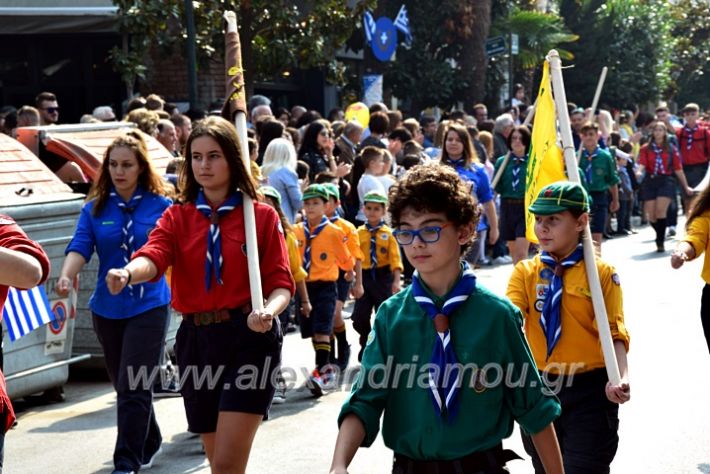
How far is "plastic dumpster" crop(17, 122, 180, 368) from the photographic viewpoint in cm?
1050

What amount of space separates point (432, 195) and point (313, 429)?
486cm

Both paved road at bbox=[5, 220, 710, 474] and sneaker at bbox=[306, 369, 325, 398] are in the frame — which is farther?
sneaker at bbox=[306, 369, 325, 398]

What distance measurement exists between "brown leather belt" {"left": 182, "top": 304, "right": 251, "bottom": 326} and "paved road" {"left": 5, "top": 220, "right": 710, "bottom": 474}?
2013 millimetres

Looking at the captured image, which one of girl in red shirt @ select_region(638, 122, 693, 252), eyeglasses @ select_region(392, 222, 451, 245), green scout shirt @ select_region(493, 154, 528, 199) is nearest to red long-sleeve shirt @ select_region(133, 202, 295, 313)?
eyeglasses @ select_region(392, 222, 451, 245)

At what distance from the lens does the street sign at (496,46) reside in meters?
27.6

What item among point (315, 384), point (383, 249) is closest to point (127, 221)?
point (315, 384)

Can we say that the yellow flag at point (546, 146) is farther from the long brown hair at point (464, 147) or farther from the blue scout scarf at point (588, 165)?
the blue scout scarf at point (588, 165)

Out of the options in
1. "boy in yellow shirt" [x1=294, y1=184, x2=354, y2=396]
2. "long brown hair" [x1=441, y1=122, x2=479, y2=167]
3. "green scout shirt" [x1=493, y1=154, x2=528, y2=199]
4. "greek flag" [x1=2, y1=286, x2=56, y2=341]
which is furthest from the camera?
"green scout shirt" [x1=493, y1=154, x2=528, y2=199]

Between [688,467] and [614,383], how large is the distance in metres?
2.30

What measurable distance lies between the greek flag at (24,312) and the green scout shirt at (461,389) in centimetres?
502

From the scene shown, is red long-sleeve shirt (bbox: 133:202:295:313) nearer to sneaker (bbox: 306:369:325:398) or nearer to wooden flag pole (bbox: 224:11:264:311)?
wooden flag pole (bbox: 224:11:264:311)

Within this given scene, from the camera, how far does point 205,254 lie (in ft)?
19.4

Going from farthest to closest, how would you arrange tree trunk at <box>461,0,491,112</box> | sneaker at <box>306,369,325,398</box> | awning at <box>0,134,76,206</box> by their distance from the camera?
tree trunk at <box>461,0,491,112</box> → sneaker at <box>306,369,325,398</box> → awning at <box>0,134,76,206</box>

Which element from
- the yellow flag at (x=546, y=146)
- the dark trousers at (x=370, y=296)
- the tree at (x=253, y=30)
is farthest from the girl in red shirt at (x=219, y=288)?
the tree at (x=253, y=30)
